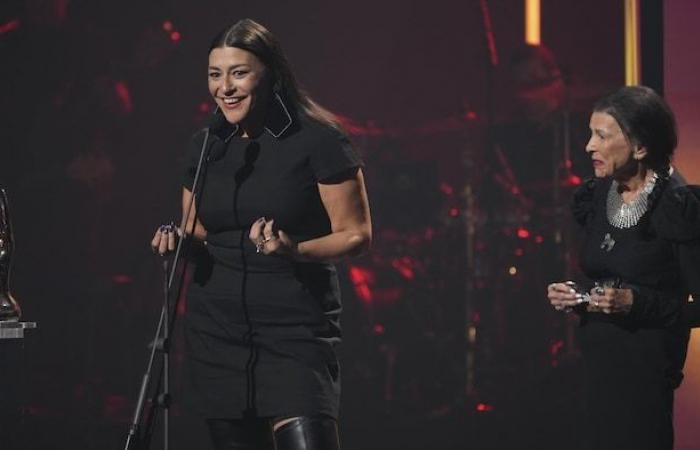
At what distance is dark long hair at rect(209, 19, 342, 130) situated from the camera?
2461 mm

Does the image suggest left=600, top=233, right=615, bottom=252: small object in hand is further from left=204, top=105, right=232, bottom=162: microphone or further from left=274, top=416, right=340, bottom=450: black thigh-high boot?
left=204, top=105, right=232, bottom=162: microphone

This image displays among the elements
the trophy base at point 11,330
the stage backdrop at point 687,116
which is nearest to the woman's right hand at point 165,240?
the trophy base at point 11,330

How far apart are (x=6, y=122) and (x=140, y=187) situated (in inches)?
26.3

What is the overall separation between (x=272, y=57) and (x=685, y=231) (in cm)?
103

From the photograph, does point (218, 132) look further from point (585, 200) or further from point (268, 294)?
point (585, 200)

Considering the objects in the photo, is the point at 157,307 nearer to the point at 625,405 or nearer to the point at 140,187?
the point at 140,187

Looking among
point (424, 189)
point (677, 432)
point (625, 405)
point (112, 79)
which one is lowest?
point (677, 432)

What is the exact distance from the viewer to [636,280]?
8.56 feet

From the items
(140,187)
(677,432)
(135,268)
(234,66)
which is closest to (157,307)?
(135,268)

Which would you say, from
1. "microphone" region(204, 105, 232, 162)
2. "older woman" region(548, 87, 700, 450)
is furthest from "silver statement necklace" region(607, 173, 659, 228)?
"microphone" region(204, 105, 232, 162)

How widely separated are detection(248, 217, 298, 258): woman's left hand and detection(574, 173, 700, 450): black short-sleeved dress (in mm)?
797

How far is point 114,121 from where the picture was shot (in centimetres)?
512

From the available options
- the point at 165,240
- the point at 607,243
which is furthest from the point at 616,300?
the point at 165,240

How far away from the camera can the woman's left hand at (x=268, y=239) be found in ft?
7.29
